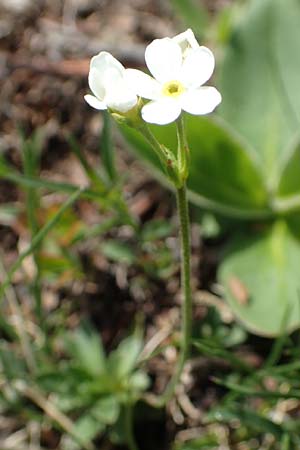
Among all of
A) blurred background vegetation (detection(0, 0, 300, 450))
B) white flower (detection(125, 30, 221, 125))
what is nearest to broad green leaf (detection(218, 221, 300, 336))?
blurred background vegetation (detection(0, 0, 300, 450))

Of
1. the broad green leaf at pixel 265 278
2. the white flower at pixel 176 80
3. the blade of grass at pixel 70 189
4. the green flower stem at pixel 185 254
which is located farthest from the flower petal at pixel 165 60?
the broad green leaf at pixel 265 278

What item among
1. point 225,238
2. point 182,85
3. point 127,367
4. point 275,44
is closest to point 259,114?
point 275,44

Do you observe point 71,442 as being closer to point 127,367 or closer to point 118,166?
point 127,367

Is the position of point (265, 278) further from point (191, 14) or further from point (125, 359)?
point (191, 14)

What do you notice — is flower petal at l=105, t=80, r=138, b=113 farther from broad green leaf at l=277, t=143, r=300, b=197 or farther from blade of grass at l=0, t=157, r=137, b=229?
broad green leaf at l=277, t=143, r=300, b=197

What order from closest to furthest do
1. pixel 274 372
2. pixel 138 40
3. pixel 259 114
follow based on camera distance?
pixel 274 372
pixel 259 114
pixel 138 40

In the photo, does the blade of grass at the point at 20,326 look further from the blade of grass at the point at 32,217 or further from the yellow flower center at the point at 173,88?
the yellow flower center at the point at 173,88

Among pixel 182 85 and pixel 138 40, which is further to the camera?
pixel 138 40
